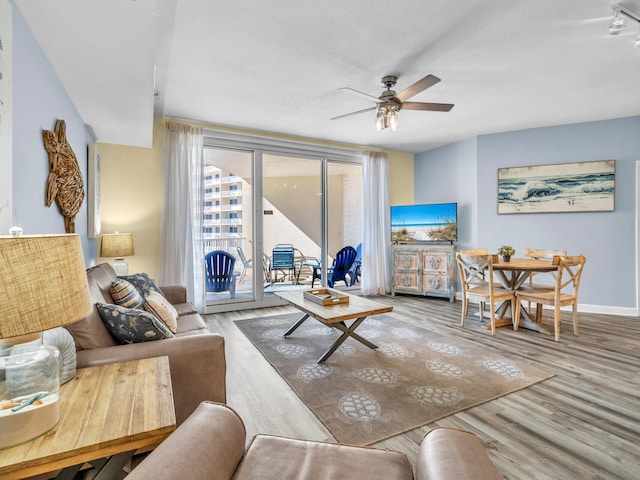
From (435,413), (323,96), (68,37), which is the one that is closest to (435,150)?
(323,96)

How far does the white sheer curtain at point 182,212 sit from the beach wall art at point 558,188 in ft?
14.8

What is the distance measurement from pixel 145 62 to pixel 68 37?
386 mm

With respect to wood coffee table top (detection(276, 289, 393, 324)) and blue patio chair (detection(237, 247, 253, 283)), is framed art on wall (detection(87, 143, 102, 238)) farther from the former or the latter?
wood coffee table top (detection(276, 289, 393, 324))

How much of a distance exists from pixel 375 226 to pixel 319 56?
3.52 metres

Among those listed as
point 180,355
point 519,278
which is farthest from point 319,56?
point 519,278

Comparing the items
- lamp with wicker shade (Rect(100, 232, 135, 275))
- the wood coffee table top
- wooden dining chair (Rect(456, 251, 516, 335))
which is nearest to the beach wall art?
wooden dining chair (Rect(456, 251, 516, 335))

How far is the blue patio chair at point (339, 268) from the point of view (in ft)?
18.2

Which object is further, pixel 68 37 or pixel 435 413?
pixel 435 413

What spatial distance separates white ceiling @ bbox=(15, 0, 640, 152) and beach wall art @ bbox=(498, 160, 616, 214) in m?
0.73

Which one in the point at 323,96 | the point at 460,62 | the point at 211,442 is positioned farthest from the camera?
the point at 323,96

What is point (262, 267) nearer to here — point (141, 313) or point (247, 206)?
point (247, 206)

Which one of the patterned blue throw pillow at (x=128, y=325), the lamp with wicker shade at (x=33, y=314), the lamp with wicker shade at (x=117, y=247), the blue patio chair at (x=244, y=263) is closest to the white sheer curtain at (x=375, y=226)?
the blue patio chair at (x=244, y=263)

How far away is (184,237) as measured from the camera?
4.31m

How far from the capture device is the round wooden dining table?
3.48 meters
